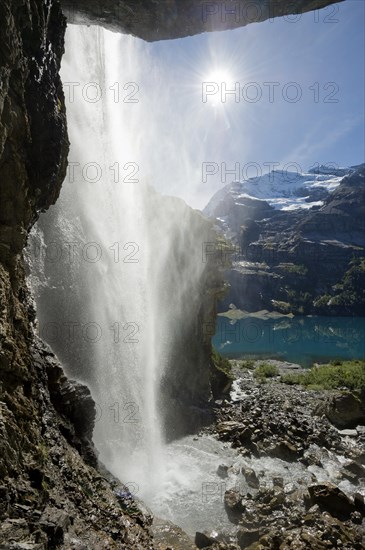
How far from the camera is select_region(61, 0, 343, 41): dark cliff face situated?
45.5ft

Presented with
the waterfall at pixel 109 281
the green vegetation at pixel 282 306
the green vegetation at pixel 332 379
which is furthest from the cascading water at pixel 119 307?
the green vegetation at pixel 282 306

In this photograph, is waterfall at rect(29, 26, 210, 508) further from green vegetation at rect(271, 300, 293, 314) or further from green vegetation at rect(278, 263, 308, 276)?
green vegetation at rect(278, 263, 308, 276)

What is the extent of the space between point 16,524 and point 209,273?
25.8 meters

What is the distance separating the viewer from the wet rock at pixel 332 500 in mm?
11648

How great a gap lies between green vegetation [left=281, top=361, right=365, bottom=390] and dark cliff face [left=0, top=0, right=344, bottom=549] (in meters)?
29.5

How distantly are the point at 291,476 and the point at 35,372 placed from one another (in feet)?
40.5

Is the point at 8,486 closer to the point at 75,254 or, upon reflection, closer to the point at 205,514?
the point at 205,514

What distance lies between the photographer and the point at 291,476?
15.2 metres

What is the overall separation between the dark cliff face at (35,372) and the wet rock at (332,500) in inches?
251

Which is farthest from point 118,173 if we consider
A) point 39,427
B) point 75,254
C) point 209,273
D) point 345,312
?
point 345,312

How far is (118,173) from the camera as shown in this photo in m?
22.5

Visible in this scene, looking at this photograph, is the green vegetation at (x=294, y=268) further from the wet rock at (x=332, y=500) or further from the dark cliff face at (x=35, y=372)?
the dark cliff face at (x=35, y=372)

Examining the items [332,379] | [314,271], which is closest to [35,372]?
[332,379]

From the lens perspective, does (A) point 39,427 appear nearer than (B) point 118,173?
Yes
